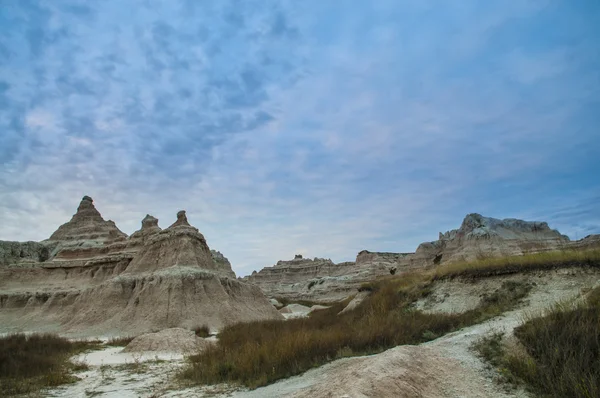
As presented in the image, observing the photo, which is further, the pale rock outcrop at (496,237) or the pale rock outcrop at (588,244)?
the pale rock outcrop at (496,237)

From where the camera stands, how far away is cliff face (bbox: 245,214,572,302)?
38.9 meters

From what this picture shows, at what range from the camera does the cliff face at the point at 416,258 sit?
38938mm

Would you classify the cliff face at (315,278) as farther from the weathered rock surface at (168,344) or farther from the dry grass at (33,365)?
the dry grass at (33,365)

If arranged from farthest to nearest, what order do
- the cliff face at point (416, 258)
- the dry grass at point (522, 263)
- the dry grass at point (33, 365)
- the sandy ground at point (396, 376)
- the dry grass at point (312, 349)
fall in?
the cliff face at point (416, 258) < the dry grass at point (522, 263) < the dry grass at point (33, 365) < the dry grass at point (312, 349) < the sandy ground at point (396, 376)

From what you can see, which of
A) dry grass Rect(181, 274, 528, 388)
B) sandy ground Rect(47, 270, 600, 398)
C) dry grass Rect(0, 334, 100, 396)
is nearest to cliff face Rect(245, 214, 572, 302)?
sandy ground Rect(47, 270, 600, 398)

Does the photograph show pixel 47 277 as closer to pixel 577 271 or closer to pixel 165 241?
pixel 165 241

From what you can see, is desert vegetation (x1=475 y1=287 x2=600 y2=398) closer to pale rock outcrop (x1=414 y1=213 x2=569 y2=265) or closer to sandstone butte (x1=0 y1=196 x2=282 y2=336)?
sandstone butte (x1=0 y1=196 x2=282 y2=336)

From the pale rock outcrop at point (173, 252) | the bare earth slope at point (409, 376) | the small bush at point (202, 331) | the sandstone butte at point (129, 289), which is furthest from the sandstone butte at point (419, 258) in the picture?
the pale rock outcrop at point (173, 252)

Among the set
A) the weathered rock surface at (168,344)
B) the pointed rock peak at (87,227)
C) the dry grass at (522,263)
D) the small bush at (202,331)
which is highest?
the pointed rock peak at (87,227)

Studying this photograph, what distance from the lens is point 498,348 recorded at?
6980 millimetres

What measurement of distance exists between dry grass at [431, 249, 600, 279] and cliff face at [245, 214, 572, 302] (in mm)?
2041

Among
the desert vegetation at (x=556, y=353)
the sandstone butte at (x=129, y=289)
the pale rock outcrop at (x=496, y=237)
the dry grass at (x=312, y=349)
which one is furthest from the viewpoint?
the pale rock outcrop at (x=496, y=237)

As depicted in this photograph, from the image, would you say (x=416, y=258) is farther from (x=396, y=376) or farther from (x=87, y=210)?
(x=396, y=376)

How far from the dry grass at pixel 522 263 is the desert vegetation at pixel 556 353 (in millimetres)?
5399
